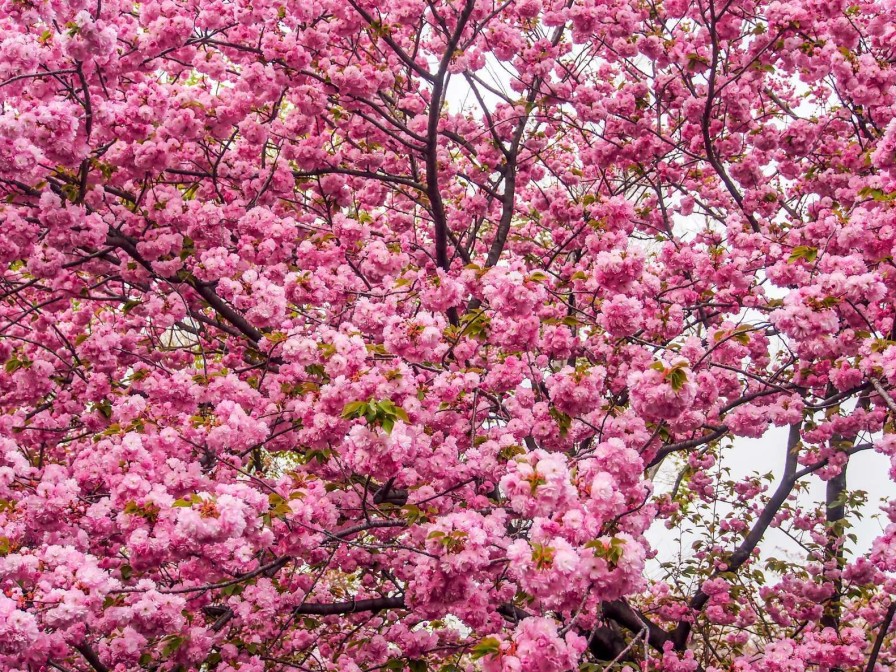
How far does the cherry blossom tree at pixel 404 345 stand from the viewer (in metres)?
3.24

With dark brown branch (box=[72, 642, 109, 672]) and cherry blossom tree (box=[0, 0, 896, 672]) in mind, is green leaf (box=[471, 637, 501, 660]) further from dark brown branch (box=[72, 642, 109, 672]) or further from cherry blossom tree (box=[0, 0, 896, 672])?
dark brown branch (box=[72, 642, 109, 672])

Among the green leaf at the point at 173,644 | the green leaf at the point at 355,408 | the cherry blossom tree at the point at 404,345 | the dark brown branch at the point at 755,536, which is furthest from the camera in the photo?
the dark brown branch at the point at 755,536

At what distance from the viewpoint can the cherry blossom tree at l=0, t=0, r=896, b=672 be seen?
3236mm

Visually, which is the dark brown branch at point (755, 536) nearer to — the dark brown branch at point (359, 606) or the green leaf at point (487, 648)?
the dark brown branch at point (359, 606)

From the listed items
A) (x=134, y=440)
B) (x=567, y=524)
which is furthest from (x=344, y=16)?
(x=567, y=524)

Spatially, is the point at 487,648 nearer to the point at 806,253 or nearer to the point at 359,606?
the point at 806,253

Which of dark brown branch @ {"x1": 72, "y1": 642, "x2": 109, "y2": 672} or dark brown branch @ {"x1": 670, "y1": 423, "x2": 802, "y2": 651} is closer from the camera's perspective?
dark brown branch @ {"x1": 72, "y1": 642, "x2": 109, "y2": 672}

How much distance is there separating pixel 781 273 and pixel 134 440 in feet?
12.4

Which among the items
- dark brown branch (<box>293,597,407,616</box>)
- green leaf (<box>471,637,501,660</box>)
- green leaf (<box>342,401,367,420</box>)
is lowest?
green leaf (<box>471,637,501,660</box>)

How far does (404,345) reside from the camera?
12.7 feet

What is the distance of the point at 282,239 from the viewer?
189 inches

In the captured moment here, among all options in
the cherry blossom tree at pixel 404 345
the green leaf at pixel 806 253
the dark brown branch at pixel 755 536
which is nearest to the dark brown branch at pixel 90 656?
the cherry blossom tree at pixel 404 345

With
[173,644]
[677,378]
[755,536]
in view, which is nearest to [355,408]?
[677,378]

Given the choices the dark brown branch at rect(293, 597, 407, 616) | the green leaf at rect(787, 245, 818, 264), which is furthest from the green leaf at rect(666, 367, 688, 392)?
the dark brown branch at rect(293, 597, 407, 616)
